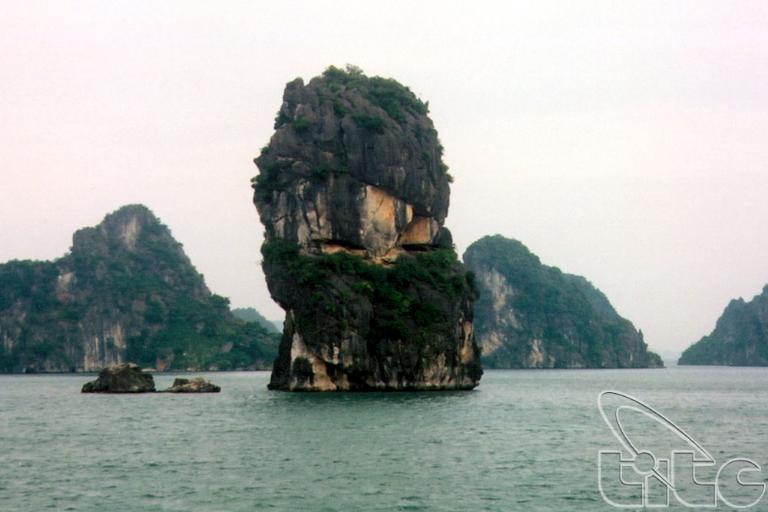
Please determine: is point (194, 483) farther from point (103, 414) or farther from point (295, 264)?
point (295, 264)

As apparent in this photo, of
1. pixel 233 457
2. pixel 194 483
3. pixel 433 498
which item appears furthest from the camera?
pixel 233 457

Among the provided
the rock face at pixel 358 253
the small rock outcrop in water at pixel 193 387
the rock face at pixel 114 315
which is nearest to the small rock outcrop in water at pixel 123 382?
the small rock outcrop in water at pixel 193 387

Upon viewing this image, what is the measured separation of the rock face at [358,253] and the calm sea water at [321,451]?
530cm

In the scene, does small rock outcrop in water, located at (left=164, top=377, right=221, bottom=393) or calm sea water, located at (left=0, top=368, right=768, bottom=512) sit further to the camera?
small rock outcrop in water, located at (left=164, top=377, right=221, bottom=393)

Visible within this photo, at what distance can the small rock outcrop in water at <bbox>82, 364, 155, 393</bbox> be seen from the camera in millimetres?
80188

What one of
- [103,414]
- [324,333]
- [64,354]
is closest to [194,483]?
[103,414]

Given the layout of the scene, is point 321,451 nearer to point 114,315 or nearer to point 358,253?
point 358,253

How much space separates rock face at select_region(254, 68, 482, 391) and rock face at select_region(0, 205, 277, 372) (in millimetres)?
93427

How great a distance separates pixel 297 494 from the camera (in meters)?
31.0

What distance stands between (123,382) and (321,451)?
43292 mm

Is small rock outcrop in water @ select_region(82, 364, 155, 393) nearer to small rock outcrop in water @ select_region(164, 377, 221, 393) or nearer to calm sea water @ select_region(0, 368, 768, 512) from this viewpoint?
small rock outcrop in water @ select_region(164, 377, 221, 393)

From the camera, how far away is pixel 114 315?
573 ft

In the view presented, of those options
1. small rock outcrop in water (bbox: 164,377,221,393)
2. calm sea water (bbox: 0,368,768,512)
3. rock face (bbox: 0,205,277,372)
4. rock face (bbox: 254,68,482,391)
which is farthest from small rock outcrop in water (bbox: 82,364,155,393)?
rock face (bbox: 0,205,277,372)

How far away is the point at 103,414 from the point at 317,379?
1771cm
